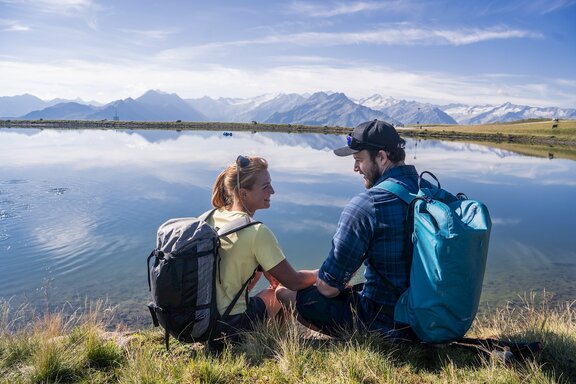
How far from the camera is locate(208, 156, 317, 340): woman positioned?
4.34 meters

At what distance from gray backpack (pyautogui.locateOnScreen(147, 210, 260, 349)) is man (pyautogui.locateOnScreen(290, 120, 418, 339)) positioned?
3.44ft

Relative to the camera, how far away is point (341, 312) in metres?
4.76

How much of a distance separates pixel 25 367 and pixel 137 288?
645 cm

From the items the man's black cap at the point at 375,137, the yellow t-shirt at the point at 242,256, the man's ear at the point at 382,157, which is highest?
the man's black cap at the point at 375,137

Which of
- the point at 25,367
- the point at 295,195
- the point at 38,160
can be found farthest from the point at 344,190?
the point at 38,160

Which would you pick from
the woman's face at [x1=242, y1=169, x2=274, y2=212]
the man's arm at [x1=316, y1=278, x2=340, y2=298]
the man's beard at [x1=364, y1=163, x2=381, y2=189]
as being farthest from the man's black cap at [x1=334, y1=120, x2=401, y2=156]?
the man's arm at [x1=316, y1=278, x2=340, y2=298]

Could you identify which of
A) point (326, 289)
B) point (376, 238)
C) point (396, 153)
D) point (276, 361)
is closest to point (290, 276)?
point (326, 289)

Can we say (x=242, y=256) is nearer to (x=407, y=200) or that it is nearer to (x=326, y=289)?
(x=326, y=289)

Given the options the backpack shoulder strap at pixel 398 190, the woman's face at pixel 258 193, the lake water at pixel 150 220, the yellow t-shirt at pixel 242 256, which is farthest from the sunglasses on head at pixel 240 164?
the lake water at pixel 150 220

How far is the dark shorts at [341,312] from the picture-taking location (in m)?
4.50

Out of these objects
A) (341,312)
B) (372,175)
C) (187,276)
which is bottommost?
(341,312)

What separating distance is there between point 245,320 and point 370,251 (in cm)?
171

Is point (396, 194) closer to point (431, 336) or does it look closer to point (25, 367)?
point (431, 336)

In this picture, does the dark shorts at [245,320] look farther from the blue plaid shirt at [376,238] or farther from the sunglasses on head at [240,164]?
the sunglasses on head at [240,164]
